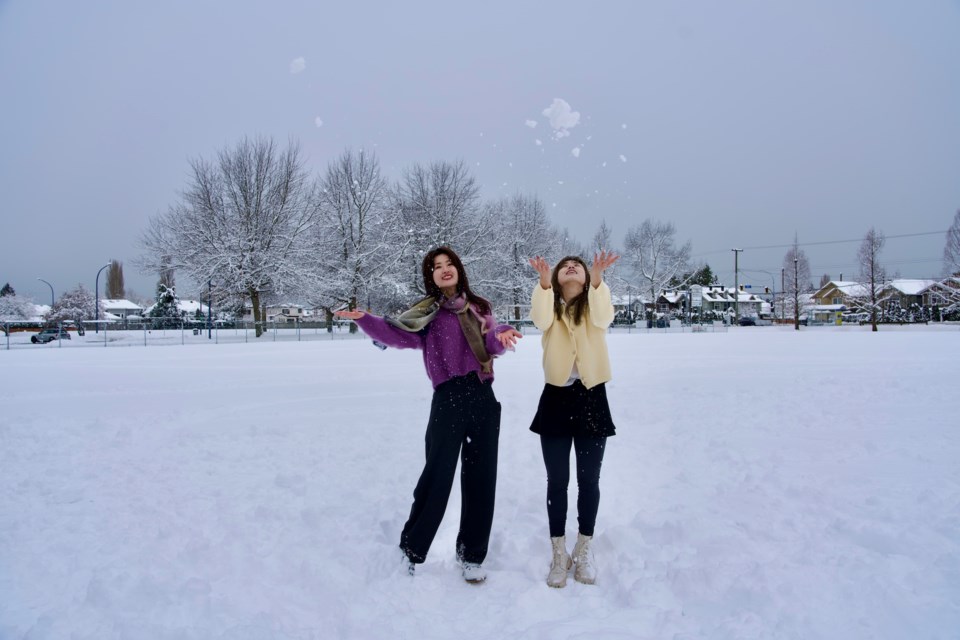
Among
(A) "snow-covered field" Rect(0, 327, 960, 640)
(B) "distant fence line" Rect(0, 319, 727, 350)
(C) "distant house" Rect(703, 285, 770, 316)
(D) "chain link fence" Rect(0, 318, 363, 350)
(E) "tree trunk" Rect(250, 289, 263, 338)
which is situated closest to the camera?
(A) "snow-covered field" Rect(0, 327, 960, 640)

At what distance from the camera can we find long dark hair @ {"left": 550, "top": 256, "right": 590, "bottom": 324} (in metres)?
3.32

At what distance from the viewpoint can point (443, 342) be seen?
3354 mm

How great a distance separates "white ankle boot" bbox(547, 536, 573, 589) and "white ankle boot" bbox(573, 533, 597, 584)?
0.05 m

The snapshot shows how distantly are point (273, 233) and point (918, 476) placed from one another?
107ft

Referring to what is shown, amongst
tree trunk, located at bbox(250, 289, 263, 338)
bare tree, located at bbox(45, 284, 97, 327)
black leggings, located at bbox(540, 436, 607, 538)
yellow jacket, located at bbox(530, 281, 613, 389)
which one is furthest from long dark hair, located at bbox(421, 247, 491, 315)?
bare tree, located at bbox(45, 284, 97, 327)

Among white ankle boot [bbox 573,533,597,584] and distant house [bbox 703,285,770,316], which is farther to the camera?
distant house [bbox 703,285,770,316]

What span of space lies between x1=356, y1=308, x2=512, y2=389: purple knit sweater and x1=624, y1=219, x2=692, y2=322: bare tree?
4888 centimetres

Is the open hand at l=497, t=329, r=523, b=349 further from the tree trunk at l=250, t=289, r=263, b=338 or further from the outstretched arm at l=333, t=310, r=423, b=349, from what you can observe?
the tree trunk at l=250, t=289, r=263, b=338

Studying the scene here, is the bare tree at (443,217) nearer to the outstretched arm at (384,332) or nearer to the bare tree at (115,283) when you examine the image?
the outstretched arm at (384,332)

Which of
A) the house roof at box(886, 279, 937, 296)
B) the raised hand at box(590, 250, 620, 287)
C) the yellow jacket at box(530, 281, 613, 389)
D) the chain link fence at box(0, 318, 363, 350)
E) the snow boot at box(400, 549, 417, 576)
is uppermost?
the house roof at box(886, 279, 937, 296)

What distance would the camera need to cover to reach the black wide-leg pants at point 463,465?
328 cm

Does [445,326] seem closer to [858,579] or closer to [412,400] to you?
[858,579]

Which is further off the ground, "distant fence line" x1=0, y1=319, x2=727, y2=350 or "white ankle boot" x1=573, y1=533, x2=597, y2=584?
"distant fence line" x1=0, y1=319, x2=727, y2=350

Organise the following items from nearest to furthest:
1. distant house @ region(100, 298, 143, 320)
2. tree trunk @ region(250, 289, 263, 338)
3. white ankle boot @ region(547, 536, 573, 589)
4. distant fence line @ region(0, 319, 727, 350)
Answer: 1. white ankle boot @ region(547, 536, 573, 589)
2. distant fence line @ region(0, 319, 727, 350)
3. tree trunk @ region(250, 289, 263, 338)
4. distant house @ region(100, 298, 143, 320)
